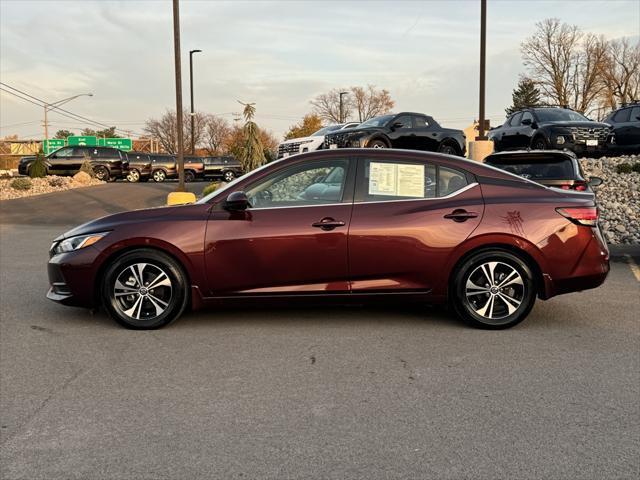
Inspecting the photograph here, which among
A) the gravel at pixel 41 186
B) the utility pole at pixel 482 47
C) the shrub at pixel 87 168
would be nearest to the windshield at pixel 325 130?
the utility pole at pixel 482 47

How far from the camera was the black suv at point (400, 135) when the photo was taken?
701 inches

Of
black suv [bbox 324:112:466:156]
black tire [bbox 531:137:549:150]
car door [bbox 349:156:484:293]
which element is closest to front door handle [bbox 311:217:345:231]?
car door [bbox 349:156:484:293]

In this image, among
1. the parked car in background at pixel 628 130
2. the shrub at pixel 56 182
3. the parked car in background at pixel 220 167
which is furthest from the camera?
the parked car in background at pixel 220 167

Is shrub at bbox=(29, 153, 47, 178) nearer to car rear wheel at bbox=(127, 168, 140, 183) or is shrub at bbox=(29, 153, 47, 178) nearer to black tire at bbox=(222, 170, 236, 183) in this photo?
car rear wheel at bbox=(127, 168, 140, 183)

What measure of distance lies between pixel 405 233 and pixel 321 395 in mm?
1998

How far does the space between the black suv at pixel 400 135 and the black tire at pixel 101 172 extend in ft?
64.9

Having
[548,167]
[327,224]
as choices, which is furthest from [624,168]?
[327,224]

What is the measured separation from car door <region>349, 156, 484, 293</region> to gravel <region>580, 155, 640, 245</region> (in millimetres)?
7457

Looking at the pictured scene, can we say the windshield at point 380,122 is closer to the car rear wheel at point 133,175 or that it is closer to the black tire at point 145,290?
the black tire at point 145,290

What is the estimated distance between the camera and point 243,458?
130 inches

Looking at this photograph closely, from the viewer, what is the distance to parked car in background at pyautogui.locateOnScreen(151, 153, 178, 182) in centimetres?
3797

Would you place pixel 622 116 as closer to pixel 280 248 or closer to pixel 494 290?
pixel 494 290

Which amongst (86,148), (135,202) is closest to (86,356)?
(135,202)

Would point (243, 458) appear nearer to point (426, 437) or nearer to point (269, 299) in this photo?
point (426, 437)
